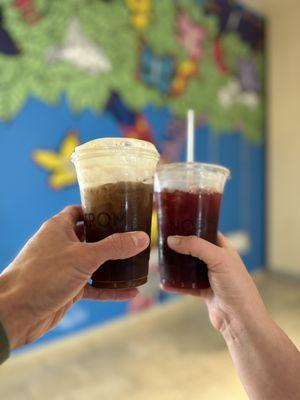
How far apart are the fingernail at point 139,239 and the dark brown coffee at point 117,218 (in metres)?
0.03

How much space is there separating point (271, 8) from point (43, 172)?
8.41 feet

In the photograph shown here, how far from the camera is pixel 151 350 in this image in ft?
6.22

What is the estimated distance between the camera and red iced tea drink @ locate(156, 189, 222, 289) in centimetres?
87

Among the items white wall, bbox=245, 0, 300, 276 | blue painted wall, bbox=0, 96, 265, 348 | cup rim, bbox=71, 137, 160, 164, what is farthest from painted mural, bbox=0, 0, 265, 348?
cup rim, bbox=71, 137, 160, 164

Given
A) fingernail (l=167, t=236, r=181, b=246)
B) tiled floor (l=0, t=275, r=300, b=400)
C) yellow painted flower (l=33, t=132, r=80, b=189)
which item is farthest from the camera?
yellow painted flower (l=33, t=132, r=80, b=189)

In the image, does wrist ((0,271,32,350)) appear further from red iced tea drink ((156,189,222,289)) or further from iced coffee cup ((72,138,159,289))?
red iced tea drink ((156,189,222,289))

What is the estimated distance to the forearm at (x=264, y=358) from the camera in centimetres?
77

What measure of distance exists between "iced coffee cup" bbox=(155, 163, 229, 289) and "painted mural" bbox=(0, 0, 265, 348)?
46.2 inches

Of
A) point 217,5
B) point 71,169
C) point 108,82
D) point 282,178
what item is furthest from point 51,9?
point 282,178

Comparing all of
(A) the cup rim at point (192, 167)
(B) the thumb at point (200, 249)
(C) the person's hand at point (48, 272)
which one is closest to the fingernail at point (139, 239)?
(C) the person's hand at point (48, 272)

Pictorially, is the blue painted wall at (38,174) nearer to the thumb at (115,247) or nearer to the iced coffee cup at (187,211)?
the iced coffee cup at (187,211)

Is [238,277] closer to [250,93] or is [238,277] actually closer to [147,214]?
[147,214]

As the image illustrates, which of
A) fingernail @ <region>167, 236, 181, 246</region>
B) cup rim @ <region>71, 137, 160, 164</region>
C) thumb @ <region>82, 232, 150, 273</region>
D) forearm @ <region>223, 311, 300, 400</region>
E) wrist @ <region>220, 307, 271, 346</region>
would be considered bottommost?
forearm @ <region>223, 311, 300, 400</region>

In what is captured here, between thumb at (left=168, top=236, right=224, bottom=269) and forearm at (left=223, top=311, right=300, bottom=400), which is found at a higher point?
thumb at (left=168, top=236, right=224, bottom=269)
